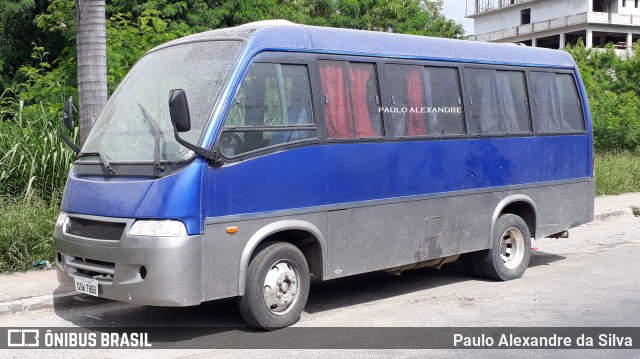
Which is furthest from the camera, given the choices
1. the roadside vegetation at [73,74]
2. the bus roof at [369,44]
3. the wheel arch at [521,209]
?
the roadside vegetation at [73,74]

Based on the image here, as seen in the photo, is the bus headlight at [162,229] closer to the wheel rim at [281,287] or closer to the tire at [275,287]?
the tire at [275,287]

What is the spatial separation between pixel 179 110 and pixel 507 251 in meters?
5.24

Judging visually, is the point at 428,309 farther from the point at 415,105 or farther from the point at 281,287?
the point at 415,105

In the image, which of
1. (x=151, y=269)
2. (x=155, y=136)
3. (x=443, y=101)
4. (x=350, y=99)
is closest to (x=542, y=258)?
(x=443, y=101)

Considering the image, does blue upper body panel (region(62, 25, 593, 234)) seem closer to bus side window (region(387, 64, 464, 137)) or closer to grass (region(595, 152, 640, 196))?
bus side window (region(387, 64, 464, 137))

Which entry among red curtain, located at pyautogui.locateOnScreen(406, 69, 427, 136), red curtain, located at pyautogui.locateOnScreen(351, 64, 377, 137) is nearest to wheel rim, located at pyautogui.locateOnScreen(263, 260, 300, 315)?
red curtain, located at pyautogui.locateOnScreen(351, 64, 377, 137)

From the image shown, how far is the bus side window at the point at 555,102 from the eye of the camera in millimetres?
10227

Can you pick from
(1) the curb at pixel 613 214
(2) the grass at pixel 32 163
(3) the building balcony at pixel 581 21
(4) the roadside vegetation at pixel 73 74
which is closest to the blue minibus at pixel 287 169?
(4) the roadside vegetation at pixel 73 74

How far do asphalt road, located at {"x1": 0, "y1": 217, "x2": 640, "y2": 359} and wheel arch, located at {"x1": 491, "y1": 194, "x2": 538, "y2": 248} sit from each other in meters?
0.67

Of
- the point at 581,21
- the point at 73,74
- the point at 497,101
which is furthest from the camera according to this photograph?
the point at 581,21

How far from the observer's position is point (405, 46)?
866 cm

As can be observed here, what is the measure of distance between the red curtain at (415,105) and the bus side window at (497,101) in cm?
87

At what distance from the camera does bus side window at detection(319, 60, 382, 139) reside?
25.5 ft

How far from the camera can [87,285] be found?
23.0ft
